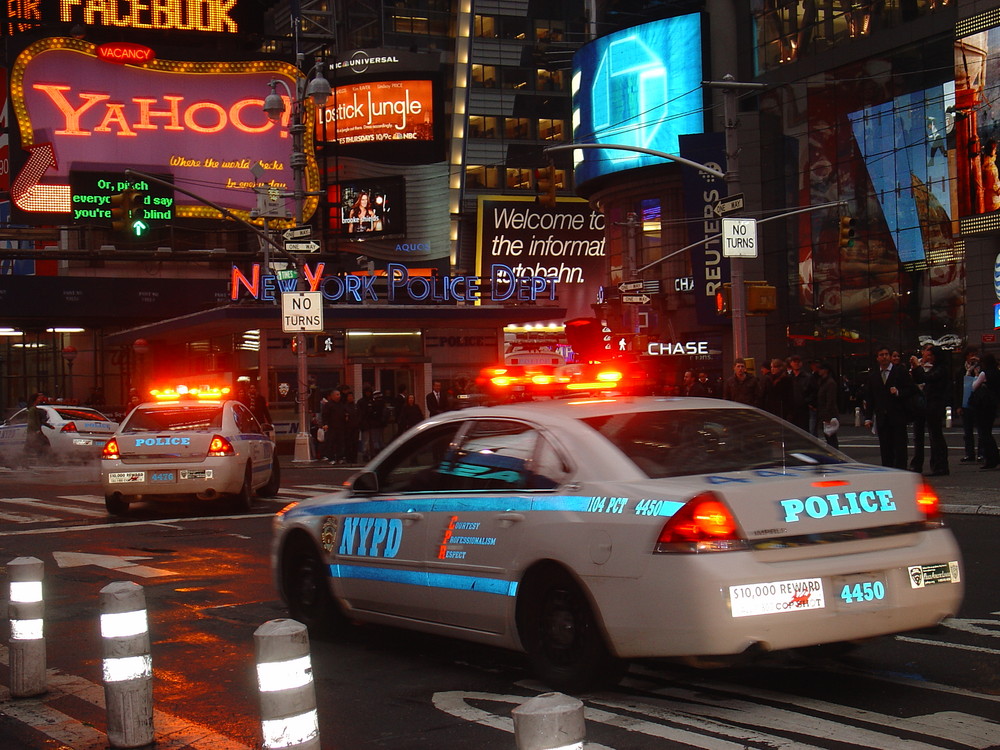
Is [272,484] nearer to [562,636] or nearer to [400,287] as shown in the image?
[562,636]

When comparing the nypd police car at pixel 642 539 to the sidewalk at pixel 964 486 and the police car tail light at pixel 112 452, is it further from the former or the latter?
the police car tail light at pixel 112 452

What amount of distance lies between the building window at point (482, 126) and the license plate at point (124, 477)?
67.4 metres

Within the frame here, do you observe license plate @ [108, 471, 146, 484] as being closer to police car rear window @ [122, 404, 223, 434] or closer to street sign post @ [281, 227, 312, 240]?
police car rear window @ [122, 404, 223, 434]

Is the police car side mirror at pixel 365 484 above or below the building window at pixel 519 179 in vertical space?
below

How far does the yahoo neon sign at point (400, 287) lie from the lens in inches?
1532

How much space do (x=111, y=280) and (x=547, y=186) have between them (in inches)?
1251

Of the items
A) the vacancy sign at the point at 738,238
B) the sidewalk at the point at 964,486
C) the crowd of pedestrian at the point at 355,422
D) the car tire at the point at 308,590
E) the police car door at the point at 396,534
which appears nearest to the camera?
the police car door at the point at 396,534

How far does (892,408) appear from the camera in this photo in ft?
56.7

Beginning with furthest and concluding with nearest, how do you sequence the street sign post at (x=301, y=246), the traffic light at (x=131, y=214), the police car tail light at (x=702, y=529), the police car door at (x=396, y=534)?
the traffic light at (x=131, y=214)
the street sign post at (x=301, y=246)
the police car door at (x=396, y=534)
the police car tail light at (x=702, y=529)

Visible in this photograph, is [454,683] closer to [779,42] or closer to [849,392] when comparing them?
[849,392]

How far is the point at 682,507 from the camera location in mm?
6000

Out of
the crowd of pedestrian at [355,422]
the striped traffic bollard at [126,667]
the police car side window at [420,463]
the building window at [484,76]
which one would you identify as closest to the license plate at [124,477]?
the police car side window at [420,463]

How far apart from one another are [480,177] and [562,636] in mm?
76522

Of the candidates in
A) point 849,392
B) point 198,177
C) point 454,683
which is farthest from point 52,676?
point 198,177
